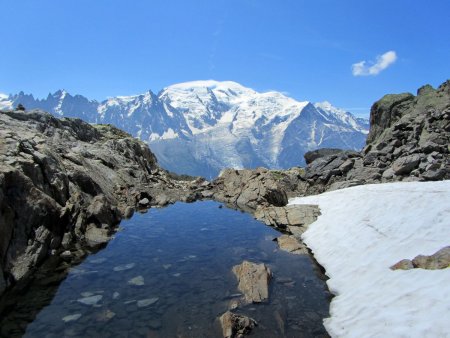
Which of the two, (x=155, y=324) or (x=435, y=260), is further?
(x=435, y=260)

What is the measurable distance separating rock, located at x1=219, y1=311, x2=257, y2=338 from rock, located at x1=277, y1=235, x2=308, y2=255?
1144 cm

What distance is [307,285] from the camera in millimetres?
19953

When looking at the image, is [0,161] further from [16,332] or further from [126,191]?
[126,191]

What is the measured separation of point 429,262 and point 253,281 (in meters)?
8.69

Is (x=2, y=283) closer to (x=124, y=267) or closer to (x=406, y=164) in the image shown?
(x=124, y=267)

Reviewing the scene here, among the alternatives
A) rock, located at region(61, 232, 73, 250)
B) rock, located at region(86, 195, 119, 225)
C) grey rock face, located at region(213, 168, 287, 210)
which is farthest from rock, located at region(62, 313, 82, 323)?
grey rock face, located at region(213, 168, 287, 210)

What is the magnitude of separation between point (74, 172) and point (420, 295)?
31113 millimetres

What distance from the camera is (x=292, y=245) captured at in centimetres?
2698

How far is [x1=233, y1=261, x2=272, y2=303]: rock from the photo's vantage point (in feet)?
59.3

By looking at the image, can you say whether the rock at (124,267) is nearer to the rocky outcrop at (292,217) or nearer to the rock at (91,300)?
the rock at (91,300)

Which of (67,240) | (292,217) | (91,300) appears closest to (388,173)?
(292,217)

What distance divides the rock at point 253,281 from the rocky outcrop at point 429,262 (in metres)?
6.58

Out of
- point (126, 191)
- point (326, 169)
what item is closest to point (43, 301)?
point (126, 191)

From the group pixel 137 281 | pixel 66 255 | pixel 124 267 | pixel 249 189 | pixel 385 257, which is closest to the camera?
pixel 385 257
